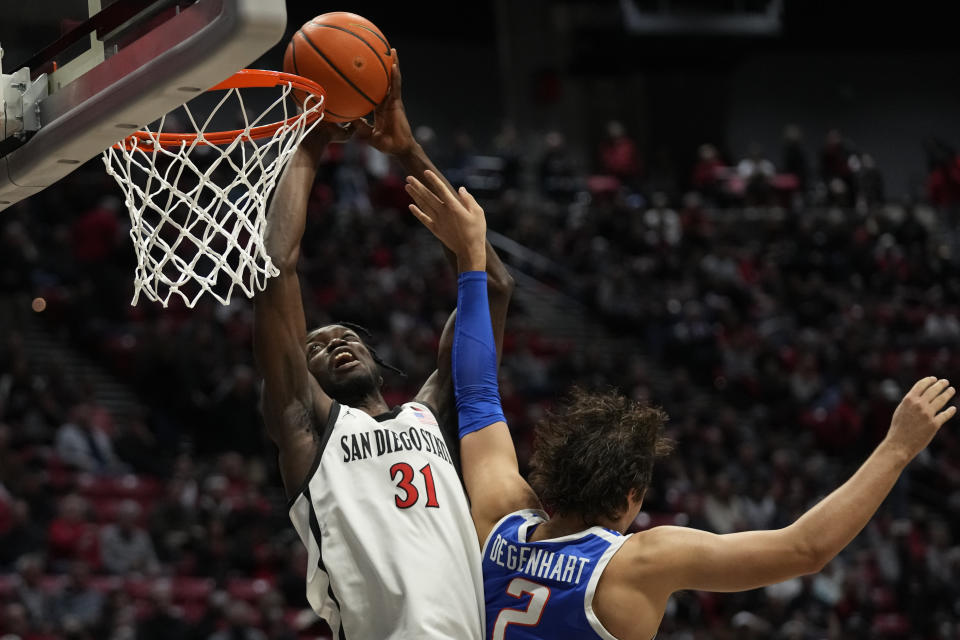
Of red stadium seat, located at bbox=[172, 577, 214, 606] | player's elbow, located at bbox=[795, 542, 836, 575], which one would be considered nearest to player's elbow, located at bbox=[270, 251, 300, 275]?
player's elbow, located at bbox=[795, 542, 836, 575]

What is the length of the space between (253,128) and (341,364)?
2.22 ft

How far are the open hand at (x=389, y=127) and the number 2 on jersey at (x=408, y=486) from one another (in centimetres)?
93

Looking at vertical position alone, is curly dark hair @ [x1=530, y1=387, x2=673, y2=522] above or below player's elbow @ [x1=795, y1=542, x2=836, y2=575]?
above

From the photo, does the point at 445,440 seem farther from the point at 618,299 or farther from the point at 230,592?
the point at 618,299

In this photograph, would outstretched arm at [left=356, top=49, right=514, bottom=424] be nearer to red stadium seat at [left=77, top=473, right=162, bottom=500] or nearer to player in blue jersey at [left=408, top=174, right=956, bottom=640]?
player in blue jersey at [left=408, top=174, right=956, bottom=640]

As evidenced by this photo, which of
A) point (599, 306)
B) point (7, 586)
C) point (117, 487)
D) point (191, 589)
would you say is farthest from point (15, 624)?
point (599, 306)

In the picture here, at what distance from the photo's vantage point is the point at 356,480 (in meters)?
3.15

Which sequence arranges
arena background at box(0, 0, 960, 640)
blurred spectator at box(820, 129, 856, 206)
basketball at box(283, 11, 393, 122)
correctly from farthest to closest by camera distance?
blurred spectator at box(820, 129, 856, 206)
arena background at box(0, 0, 960, 640)
basketball at box(283, 11, 393, 122)

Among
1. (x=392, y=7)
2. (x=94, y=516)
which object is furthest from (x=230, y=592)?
(x=392, y=7)

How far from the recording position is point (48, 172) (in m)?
3.00

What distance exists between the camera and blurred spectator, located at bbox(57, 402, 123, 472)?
9398 millimetres

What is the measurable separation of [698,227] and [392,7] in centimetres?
662

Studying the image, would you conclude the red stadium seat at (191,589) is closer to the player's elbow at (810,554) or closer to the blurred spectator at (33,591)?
the blurred spectator at (33,591)

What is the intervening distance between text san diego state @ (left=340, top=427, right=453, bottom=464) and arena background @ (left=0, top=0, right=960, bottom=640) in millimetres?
1212
